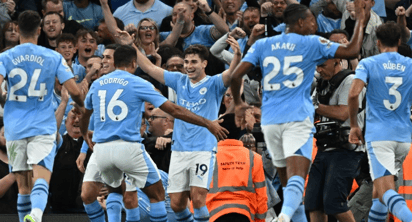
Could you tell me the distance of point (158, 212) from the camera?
969 cm

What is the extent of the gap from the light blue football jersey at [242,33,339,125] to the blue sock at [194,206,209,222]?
62.8 inches

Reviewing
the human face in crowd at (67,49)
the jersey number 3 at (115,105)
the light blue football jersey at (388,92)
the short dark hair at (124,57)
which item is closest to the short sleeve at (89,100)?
the jersey number 3 at (115,105)

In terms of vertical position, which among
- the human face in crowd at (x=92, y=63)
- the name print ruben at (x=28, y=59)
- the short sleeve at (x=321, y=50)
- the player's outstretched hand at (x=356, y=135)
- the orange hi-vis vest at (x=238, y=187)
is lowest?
the orange hi-vis vest at (x=238, y=187)

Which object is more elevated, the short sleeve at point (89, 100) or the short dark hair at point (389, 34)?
the short dark hair at point (389, 34)

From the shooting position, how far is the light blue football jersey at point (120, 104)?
9422 mm

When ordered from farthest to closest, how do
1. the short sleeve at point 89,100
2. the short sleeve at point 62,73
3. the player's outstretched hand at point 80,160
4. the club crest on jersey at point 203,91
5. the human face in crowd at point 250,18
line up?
the human face in crowd at point 250,18, the player's outstretched hand at point 80,160, the club crest on jersey at point 203,91, the short sleeve at point 89,100, the short sleeve at point 62,73

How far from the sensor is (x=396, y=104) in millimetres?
9312

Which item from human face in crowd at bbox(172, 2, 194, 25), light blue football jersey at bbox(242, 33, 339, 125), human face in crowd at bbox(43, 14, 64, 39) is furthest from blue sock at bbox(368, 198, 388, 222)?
human face in crowd at bbox(43, 14, 64, 39)

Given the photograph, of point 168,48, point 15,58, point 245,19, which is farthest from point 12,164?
point 245,19

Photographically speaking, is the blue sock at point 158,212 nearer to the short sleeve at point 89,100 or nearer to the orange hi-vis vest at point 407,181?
the short sleeve at point 89,100

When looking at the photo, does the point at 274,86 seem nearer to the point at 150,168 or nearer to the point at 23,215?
the point at 150,168

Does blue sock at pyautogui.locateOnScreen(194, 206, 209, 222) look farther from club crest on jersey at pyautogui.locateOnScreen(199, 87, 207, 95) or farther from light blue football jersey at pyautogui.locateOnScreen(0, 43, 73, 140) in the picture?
light blue football jersey at pyautogui.locateOnScreen(0, 43, 73, 140)

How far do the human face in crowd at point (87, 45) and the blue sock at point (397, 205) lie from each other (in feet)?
20.8

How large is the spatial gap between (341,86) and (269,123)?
1.88 meters
